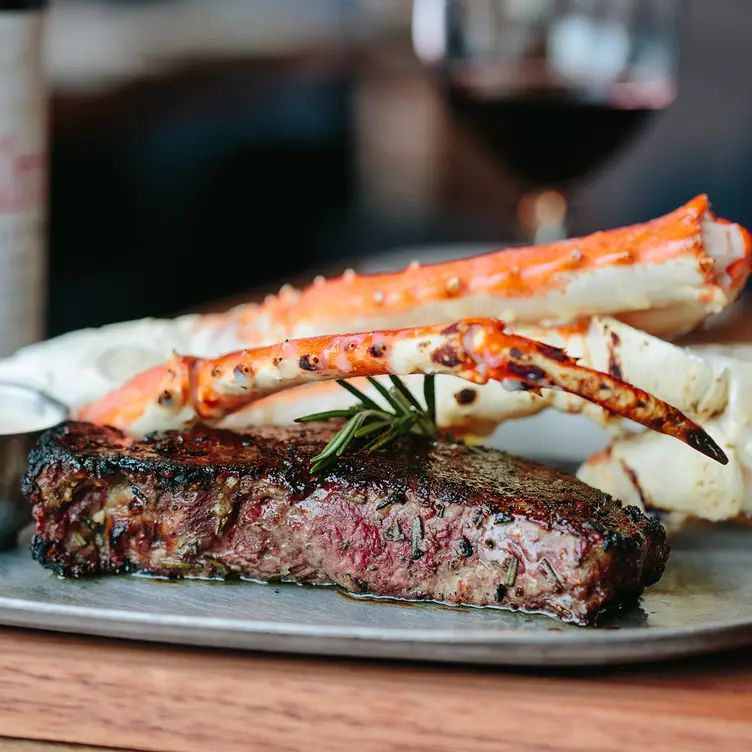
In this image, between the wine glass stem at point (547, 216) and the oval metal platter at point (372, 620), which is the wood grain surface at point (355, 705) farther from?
the wine glass stem at point (547, 216)

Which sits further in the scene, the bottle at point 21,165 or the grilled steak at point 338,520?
the bottle at point 21,165

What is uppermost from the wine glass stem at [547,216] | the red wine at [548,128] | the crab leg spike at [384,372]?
the red wine at [548,128]

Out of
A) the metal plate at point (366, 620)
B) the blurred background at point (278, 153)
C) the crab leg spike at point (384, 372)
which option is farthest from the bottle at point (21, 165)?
the blurred background at point (278, 153)

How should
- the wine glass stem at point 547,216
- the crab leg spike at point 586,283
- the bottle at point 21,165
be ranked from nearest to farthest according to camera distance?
the crab leg spike at point 586,283
the bottle at point 21,165
the wine glass stem at point 547,216

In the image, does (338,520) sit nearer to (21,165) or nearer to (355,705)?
(355,705)

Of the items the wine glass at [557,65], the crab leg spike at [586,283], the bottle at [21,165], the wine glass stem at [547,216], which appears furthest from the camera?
the wine glass stem at [547,216]

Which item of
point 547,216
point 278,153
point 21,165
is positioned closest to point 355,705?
point 21,165

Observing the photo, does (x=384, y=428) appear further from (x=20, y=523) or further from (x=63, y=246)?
(x=63, y=246)

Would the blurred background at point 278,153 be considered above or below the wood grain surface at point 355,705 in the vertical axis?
above
